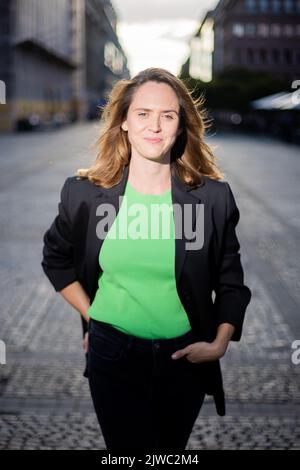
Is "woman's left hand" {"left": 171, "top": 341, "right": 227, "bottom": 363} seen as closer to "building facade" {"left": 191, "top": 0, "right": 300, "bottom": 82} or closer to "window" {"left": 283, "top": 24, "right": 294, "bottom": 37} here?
"building facade" {"left": 191, "top": 0, "right": 300, "bottom": 82}

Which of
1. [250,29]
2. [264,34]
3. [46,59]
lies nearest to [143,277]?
[46,59]

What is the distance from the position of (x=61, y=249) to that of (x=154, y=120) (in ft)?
1.78

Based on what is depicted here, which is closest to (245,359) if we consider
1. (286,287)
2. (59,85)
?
(286,287)

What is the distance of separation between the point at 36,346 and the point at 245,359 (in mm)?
1530

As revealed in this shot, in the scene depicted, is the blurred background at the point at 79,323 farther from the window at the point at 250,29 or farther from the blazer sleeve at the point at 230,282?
the window at the point at 250,29

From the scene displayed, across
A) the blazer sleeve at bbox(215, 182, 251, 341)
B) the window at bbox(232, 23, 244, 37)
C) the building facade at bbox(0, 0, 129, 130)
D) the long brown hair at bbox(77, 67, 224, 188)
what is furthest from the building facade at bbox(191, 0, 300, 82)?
the blazer sleeve at bbox(215, 182, 251, 341)

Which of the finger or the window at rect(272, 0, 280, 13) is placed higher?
the window at rect(272, 0, 280, 13)

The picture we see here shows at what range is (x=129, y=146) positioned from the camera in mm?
2613

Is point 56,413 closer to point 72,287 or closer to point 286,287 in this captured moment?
point 72,287

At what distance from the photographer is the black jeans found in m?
2.37

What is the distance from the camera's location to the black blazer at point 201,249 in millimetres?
Result: 2402

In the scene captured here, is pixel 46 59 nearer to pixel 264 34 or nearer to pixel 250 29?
pixel 250 29

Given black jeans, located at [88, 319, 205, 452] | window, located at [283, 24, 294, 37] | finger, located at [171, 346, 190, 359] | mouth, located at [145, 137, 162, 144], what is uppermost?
window, located at [283, 24, 294, 37]

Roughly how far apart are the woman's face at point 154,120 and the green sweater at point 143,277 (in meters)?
0.20
